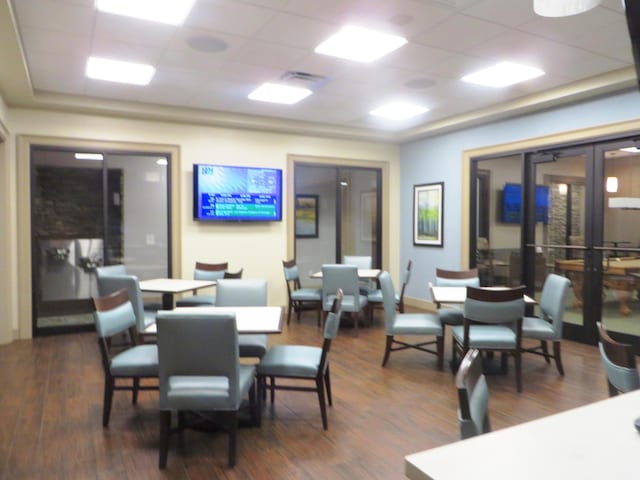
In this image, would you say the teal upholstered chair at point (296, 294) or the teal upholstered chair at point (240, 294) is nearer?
the teal upholstered chair at point (240, 294)

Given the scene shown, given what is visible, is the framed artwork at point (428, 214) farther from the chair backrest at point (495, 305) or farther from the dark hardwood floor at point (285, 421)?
the chair backrest at point (495, 305)

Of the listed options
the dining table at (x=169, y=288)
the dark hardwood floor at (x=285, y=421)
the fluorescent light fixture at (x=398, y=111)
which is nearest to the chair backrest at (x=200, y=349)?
the dark hardwood floor at (x=285, y=421)

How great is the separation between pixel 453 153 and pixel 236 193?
130 inches

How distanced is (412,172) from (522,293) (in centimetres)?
434

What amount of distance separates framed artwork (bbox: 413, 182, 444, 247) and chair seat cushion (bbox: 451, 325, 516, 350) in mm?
3266

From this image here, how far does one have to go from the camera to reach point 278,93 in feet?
18.5

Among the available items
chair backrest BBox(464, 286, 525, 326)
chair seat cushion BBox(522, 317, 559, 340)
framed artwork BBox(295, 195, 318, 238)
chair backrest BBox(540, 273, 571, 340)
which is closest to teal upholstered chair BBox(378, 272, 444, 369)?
chair backrest BBox(464, 286, 525, 326)

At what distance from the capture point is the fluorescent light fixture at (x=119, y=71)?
457 cm

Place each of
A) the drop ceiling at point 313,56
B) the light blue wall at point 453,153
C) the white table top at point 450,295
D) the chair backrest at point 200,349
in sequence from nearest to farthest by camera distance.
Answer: the chair backrest at point 200,349, the drop ceiling at point 313,56, the white table top at point 450,295, the light blue wall at point 453,153

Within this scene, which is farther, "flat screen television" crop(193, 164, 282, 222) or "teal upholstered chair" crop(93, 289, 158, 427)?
"flat screen television" crop(193, 164, 282, 222)

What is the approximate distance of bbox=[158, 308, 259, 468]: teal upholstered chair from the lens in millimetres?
2531

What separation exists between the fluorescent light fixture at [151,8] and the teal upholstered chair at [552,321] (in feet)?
12.5

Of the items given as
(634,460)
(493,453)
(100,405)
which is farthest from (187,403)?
(634,460)

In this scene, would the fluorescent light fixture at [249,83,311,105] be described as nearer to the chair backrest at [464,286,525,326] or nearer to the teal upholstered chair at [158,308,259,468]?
the chair backrest at [464,286,525,326]
